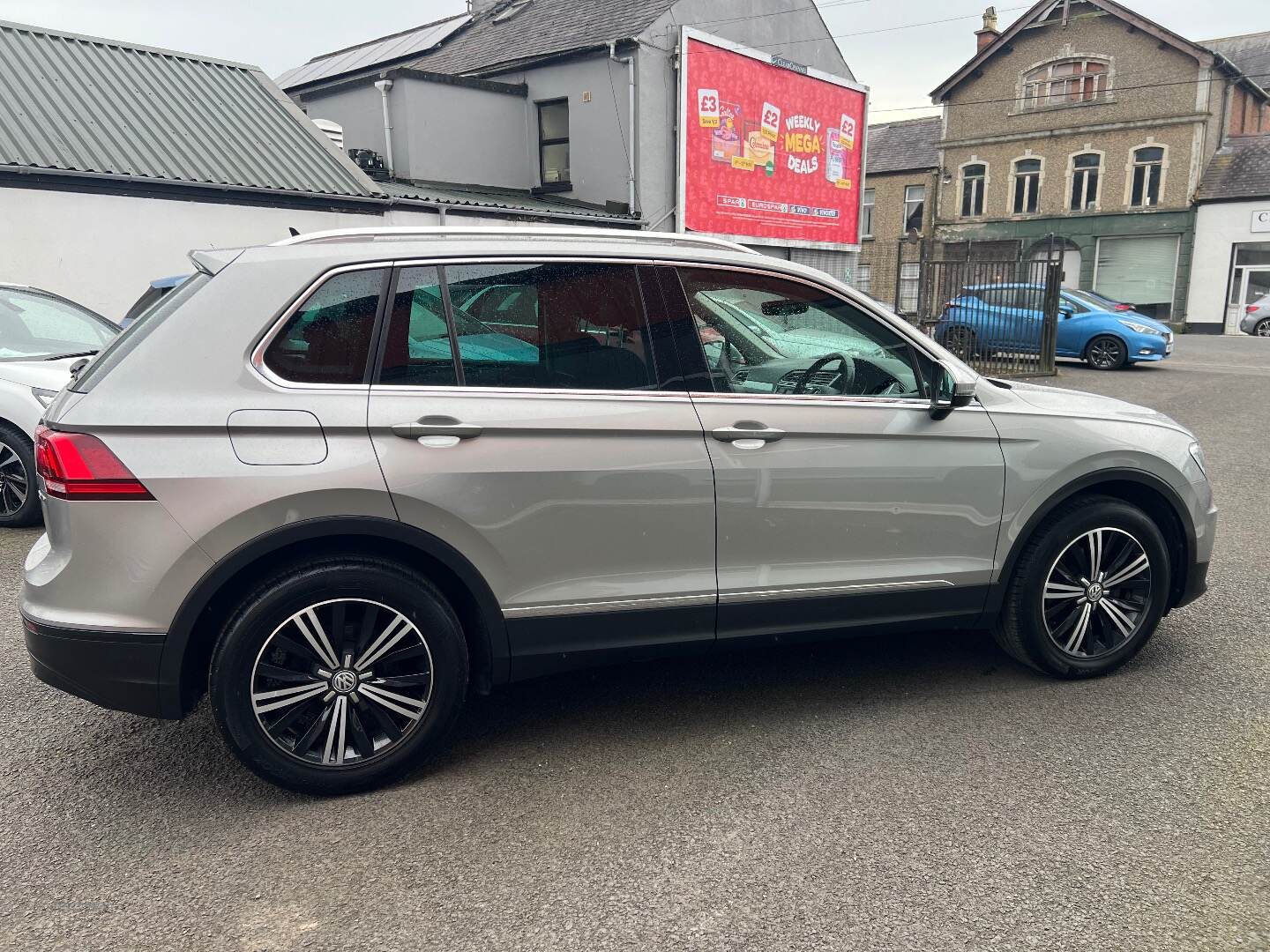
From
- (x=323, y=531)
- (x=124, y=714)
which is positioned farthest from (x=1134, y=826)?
(x=124, y=714)

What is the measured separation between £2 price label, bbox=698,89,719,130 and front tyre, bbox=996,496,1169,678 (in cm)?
1727

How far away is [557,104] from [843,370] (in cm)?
1823

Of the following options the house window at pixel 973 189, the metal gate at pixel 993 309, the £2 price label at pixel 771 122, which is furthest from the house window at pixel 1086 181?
the metal gate at pixel 993 309

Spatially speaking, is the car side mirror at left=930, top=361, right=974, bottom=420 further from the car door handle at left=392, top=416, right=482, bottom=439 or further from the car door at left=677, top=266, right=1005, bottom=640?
the car door handle at left=392, top=416, right=482, bottom=439

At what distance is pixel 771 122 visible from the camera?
20.7 metres

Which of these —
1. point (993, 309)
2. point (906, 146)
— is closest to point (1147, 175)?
point (906, 146)

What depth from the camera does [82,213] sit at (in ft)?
38.4

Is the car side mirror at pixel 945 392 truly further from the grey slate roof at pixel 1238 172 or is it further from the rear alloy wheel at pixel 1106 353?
the grey slate roof at pixel 1238 172

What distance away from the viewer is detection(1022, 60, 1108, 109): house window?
33.3 meters

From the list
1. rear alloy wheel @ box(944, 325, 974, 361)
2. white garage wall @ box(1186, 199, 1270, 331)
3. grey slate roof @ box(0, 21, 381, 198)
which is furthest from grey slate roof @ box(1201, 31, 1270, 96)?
grey slate roof @ box(0, 21, 381, 198)

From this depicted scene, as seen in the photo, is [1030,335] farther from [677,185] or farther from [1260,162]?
[1260,162]

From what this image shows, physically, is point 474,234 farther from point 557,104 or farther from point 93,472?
point 557,104

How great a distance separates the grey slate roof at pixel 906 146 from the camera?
37875 millimetres

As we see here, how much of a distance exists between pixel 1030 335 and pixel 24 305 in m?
14.5
